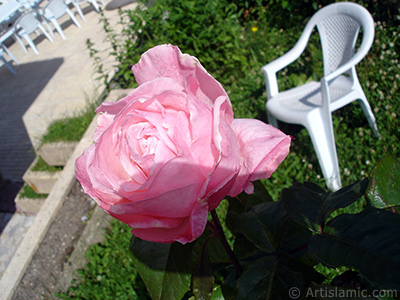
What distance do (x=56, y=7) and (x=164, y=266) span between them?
8.76 metres

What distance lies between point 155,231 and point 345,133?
2.77m

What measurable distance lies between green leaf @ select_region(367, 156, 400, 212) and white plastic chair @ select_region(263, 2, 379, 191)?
183 cm

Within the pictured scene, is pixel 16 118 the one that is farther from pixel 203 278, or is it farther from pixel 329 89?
pixel 203 278

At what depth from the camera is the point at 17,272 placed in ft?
7.32

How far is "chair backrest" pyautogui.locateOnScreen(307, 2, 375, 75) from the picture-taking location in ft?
8.19

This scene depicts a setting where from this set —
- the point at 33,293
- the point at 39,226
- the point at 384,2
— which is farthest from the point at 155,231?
the point at 384,2

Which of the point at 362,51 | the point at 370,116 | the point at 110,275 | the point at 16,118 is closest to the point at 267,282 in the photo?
the point at 110,275

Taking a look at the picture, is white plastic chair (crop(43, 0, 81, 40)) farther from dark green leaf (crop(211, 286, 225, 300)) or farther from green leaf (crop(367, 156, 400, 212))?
green leaf (crop(367, 156, 400, 212))

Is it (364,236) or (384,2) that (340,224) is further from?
(384,2)

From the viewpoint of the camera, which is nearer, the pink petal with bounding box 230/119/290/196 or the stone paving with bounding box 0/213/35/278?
the pink petal with bounding box 230/119/290/196

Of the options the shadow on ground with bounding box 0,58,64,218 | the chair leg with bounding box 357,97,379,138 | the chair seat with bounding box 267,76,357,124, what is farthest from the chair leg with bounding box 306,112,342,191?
the shadow on ground with bounding box 0,58,64,218

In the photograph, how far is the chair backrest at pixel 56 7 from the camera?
7766 millimetres

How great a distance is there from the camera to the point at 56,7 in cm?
783

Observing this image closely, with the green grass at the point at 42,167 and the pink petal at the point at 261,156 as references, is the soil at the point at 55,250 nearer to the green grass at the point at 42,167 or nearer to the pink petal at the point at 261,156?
the green grass at the point at 42,167
